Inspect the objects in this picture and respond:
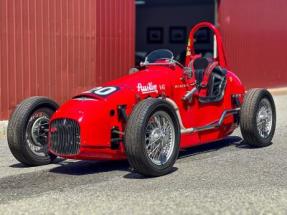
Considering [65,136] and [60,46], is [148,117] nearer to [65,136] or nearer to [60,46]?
[65,136]

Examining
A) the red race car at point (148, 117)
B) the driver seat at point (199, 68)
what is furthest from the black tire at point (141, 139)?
the driver seat at point (199, 68)

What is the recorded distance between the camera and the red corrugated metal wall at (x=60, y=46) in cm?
1079

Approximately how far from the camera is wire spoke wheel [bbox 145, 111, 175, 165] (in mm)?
6793

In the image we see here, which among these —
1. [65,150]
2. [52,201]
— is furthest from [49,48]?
[52,201]

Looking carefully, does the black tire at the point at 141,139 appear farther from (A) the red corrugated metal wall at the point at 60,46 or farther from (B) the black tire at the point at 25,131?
(A) the red corrugated metal wall at the point at 60,46

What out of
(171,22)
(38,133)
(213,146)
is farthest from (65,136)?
(171,22)

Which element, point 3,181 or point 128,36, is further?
point 128,36

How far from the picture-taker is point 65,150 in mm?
6785

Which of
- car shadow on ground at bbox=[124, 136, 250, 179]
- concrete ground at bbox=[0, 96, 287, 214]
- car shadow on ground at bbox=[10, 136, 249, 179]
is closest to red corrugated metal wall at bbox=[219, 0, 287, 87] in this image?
car shadow on ground at bbox=[124, 136, 250, 179]

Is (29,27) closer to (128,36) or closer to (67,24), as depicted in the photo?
(67,24)

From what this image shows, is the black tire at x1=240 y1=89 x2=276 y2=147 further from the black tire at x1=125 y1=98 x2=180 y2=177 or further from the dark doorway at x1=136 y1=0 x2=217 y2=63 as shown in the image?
the dark doorway at x1=136 y1=0 x2=217 y2=63

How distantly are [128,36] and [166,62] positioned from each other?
17.3 ft

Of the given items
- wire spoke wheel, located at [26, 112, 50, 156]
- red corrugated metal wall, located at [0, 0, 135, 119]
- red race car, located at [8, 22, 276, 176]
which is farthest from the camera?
red corrugated metal wall, located at [0, 0, 135, 119]

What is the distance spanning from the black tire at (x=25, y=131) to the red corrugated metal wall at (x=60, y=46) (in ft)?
10.9
